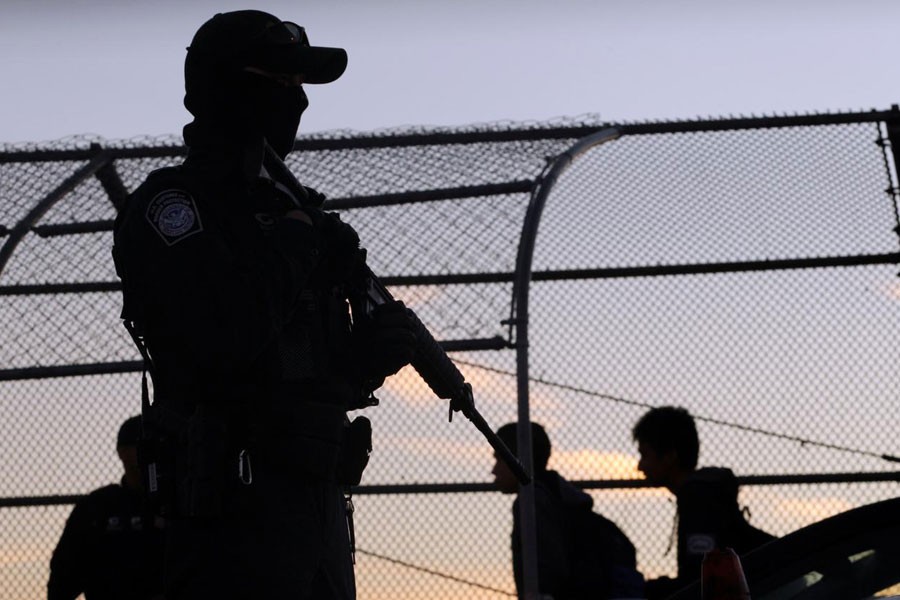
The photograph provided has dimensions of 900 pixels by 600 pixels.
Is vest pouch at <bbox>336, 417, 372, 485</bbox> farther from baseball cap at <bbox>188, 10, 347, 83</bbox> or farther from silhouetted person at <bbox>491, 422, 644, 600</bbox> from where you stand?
silhouetted person at <bbox>491, 422, 644, 600</bbox>

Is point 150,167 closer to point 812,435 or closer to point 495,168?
point 495,168

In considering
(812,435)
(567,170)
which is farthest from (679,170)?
(812,435)

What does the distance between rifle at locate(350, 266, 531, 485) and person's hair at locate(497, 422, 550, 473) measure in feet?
3.73

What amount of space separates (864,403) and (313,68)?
9.63ft

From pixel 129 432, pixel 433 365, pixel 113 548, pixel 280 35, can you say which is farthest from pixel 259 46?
pixel 113 548

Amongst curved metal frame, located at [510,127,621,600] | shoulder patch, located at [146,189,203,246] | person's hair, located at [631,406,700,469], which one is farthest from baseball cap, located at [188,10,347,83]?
person's hair, located at [631,406,700,469]

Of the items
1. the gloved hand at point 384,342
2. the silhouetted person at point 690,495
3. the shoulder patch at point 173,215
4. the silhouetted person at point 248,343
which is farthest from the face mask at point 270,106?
the silhouetted person at point 690,495

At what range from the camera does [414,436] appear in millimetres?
5969

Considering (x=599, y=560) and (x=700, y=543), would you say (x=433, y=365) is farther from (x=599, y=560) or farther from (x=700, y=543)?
(x=599, y=560)

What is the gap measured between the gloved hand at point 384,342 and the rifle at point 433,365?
62mm

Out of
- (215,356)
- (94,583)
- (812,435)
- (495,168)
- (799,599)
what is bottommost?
(799,599)

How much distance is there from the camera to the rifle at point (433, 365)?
3.68m

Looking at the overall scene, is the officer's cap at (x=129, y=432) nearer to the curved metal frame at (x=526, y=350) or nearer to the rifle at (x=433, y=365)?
the curved metal frame at (x=526, y=350)

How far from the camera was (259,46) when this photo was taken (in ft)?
11.9
